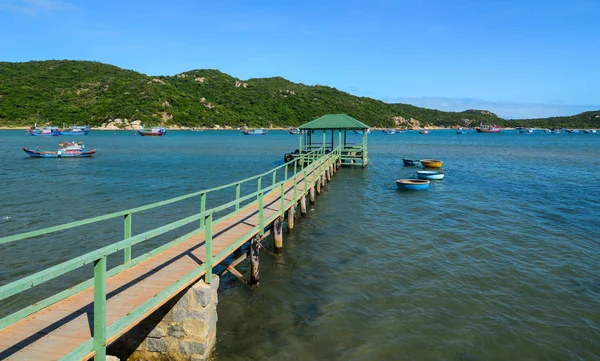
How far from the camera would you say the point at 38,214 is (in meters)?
18.3

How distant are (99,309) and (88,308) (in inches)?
56.5

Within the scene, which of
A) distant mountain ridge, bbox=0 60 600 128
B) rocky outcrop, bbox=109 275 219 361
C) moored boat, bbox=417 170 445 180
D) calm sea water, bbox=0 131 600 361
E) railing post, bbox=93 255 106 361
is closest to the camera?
railing post, bbox=93 255 106 361

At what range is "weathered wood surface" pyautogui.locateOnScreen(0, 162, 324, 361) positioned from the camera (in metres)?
4.70

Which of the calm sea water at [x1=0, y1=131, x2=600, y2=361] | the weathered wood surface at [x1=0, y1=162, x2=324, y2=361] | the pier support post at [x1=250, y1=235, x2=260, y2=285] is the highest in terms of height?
the weathered wood surface at [x1=0, y1=162, x2=324, y2=361]

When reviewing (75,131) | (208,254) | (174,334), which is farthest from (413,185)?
(75,131)

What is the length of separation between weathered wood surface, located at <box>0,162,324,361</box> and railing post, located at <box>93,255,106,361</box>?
0.14 m

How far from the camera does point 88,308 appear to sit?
577 cm

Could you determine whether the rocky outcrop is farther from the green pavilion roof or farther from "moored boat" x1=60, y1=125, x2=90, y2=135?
"moored boat" x1=60, y1=125, x2=90, y2=135

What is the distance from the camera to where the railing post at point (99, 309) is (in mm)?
4609

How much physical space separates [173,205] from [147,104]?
143484 mm

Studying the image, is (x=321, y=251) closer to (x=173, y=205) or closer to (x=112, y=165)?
(x=173, y=205)

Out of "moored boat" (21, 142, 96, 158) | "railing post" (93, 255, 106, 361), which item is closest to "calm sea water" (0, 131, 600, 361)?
"railing post" (93, 255, 106, 361)

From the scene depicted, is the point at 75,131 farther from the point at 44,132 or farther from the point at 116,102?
the point at 116,102

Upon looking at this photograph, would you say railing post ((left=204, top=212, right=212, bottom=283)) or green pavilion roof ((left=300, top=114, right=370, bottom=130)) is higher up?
green pavilion roof ((left=300, top=114, right=370, bottom=130))
